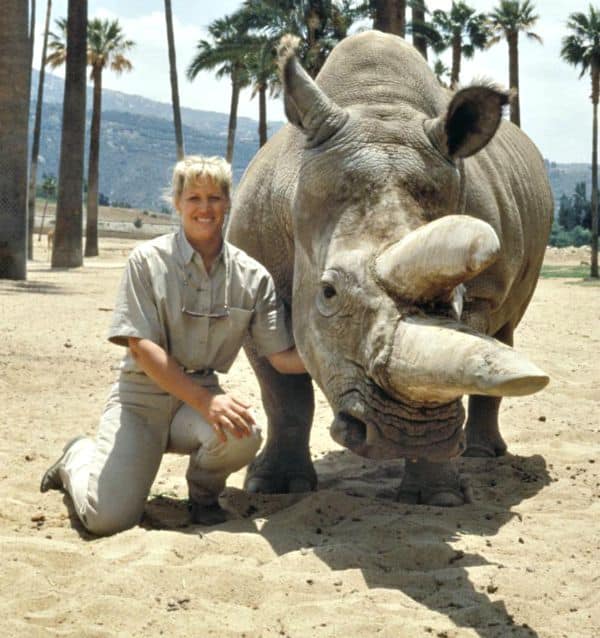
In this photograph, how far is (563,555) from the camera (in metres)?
4.48

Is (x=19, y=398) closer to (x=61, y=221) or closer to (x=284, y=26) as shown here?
(x=61, y=221)

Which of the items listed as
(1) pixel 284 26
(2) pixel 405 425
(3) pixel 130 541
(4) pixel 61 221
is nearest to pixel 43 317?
(3) pixel 130 541

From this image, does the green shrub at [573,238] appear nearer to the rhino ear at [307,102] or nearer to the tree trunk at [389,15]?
the tree trunk at [389,15]

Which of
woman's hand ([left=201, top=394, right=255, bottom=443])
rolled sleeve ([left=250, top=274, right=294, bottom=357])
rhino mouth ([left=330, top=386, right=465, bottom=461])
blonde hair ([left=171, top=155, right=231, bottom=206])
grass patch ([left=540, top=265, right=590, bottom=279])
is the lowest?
grass patch ([left=540, top=265, right=590, bottom=279])

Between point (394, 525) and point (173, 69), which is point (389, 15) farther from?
point (173, 69)

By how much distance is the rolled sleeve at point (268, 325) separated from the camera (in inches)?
204

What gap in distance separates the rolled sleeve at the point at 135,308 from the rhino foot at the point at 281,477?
118 centimetres

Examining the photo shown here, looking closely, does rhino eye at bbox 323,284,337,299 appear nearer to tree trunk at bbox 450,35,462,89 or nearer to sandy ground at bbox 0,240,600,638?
sandy ground at bbox 0,240,600,638

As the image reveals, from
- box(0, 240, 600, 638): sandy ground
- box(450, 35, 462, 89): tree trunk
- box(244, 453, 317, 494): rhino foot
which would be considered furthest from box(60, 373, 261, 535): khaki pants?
box(450, 35, 462, 89): tree trunk

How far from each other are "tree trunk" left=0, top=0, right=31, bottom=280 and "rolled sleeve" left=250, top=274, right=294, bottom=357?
1233 centimetres

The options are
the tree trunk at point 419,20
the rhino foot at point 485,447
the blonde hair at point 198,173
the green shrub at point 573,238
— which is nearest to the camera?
→ the blonde hair at point 198,173

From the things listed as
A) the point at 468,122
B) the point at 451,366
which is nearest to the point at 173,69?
the point at 468,122

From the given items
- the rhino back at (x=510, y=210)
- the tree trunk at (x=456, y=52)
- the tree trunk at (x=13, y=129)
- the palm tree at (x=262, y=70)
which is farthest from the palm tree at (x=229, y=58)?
the rhino back at (x=510, y=210)

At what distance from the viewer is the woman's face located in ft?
16.4
